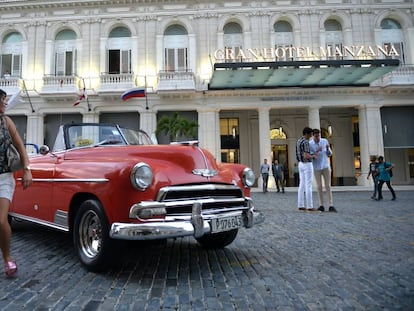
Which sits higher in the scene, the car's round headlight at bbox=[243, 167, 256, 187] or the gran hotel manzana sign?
the gran hotel manzana sign

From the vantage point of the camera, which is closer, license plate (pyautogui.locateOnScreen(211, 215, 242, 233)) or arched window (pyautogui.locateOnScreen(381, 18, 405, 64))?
license plate (pyautogui.locateOnScreen(211, 215, 242, 233))

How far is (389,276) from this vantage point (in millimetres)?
2871

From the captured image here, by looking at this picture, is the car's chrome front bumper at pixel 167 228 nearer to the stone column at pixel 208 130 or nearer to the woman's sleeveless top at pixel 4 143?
the woman's sleeveless top at pixel 4 143

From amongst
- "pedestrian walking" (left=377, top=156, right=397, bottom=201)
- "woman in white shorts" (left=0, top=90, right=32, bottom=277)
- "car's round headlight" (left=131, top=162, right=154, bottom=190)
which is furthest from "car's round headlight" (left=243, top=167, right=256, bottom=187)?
"pedestrian walking" (left=377, top=156, right=397, bottom=201)

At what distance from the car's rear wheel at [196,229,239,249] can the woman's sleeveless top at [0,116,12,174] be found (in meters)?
2.43

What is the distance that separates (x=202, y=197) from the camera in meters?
2.96

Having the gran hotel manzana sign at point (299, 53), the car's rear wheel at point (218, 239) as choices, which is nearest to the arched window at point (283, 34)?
the gran hotel manzana sign at point (299, 53)

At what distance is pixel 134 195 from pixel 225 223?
95cm

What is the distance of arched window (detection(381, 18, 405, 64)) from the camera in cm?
1973

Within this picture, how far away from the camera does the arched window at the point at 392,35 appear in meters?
19.7

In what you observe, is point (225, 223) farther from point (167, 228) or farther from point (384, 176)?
point (384, 176)

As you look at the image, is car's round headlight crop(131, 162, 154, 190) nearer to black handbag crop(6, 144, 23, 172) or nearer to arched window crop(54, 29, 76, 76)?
black handbag crop(6, 144, 23, 172)

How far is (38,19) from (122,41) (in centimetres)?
597

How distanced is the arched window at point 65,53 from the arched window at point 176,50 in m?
6.34
